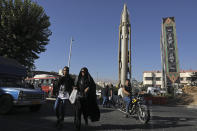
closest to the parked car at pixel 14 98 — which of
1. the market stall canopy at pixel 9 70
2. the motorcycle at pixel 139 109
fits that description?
the motorcycle at pixel 139 109

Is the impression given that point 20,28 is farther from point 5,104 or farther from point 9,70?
point 5,104

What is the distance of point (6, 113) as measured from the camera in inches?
258

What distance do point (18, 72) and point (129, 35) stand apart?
2444cm

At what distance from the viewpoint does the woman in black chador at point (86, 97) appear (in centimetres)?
440

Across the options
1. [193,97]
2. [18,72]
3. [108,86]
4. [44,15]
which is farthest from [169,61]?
[18,72]

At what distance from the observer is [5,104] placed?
665 cm

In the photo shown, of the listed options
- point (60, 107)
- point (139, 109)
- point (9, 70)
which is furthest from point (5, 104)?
point (9, 70)

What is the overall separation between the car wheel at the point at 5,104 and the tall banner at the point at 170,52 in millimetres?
27511

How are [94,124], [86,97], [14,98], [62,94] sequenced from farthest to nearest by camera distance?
[14,98], [94,124], [62,94], [86,97]

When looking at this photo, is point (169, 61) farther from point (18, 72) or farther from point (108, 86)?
point (18, 72)

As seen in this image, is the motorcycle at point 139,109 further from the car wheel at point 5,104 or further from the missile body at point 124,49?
the missile body at point 124,49

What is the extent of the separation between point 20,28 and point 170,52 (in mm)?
25916

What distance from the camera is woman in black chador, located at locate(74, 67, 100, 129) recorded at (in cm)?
440

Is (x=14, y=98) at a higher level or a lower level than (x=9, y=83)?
lower
